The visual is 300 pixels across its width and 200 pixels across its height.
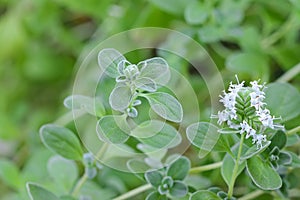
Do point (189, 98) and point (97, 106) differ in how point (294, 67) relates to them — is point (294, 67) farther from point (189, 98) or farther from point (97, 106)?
point (97, 106)

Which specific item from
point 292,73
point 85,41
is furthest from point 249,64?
point 85,41

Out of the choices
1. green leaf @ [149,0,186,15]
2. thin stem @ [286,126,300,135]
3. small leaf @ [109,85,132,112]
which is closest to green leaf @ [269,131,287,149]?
thin stem @ [286,126,300,135]

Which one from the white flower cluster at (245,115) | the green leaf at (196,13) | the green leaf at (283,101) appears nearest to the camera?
the white flower cluster at (245,115)

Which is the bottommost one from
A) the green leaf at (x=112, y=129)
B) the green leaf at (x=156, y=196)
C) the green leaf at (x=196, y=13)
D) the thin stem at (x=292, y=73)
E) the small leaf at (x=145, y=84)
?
the green leaf at (x=156, y=196)

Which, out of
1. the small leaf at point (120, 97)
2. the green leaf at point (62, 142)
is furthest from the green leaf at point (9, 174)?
the small leaf at point (120, 97)

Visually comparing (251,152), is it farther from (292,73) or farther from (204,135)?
(292,73)

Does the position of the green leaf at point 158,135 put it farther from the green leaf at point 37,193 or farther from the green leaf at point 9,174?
the green leaf at point 9,174
